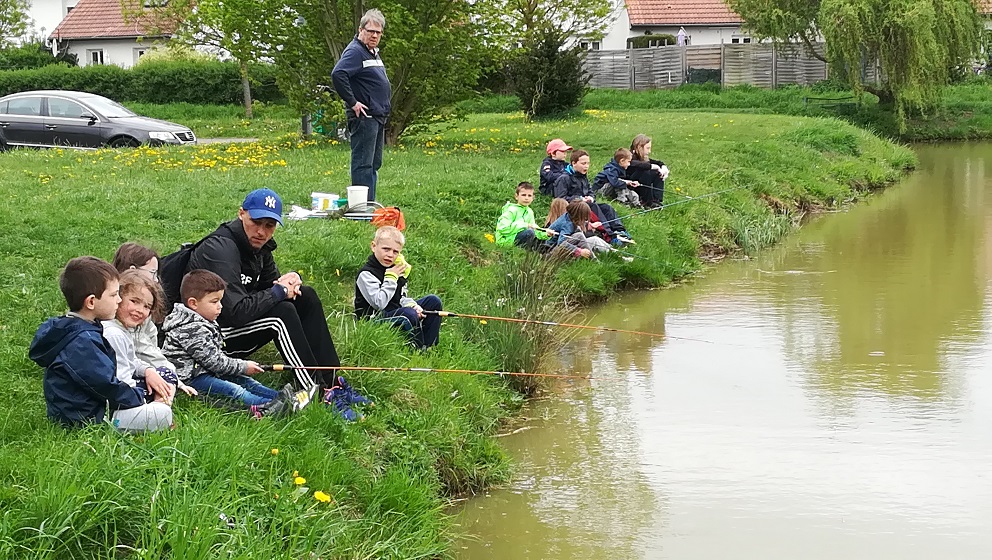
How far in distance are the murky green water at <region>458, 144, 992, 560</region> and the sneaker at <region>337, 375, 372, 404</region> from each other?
0.76m

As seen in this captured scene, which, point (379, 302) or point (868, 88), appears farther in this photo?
point (868, 88)

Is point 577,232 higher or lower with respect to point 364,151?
lower

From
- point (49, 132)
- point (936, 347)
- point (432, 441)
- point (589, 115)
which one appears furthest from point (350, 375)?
point (589, 115)

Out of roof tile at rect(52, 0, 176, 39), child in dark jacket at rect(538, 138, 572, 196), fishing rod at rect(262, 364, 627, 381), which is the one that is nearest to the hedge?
roof tile at rect(52, 0, 176, 39)

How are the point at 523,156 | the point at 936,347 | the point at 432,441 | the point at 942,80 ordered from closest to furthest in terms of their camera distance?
the point at 432,441 < the point at 936,347 < the point at 523,156 < the point at 942,80

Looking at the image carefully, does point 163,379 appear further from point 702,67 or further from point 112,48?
point 112,48

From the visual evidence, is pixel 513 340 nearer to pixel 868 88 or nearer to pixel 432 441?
pixel 432 441

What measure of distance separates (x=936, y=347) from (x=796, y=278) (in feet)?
8.80

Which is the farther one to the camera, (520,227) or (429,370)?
(520,227)

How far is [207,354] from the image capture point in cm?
531

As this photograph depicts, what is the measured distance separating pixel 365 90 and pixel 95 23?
125 ft

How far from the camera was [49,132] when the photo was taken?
18.4m

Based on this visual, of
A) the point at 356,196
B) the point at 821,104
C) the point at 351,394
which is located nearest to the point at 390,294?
the point at 351,394

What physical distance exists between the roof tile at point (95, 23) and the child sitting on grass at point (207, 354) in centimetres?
4043
